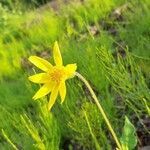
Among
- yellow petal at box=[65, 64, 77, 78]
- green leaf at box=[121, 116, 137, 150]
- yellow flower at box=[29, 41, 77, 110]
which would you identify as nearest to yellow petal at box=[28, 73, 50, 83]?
yellow flower at box=[29, 41, 77, 110]

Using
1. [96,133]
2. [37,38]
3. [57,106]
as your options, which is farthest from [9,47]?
[96,133]

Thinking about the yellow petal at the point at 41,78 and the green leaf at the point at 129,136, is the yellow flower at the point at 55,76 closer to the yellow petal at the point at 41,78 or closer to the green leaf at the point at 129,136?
the yellow petal at the point at 41,78

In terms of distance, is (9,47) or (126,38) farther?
(9,47)

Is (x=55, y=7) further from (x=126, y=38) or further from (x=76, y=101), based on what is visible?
(x=76, y=101)

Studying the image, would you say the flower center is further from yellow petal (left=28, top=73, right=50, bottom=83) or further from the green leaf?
the green leaf

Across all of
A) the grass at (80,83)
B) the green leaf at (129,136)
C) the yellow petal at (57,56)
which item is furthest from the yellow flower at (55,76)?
the green leaf at (129,136)

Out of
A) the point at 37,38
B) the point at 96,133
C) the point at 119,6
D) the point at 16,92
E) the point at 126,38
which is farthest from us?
the point at 37,38

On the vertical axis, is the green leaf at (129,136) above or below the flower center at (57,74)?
below
